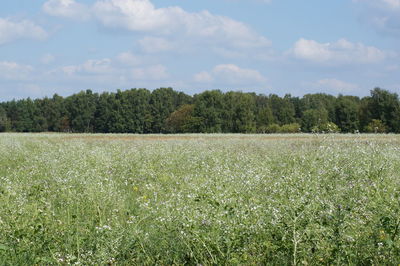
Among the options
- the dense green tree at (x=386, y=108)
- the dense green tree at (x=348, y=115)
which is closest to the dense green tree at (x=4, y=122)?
the dense green tree at (x=348, y=115)

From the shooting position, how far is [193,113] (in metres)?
93.5

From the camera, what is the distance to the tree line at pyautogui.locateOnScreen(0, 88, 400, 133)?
267 feet

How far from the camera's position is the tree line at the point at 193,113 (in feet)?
267

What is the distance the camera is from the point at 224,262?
5539mm

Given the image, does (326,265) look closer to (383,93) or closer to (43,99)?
(383,93)

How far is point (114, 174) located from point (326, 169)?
5817mm

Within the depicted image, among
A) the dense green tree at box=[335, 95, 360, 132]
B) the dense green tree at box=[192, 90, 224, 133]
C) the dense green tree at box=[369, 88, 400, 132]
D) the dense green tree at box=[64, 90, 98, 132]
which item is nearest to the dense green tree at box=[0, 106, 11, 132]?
the dense green tree at box=[64, 90, 98, 132]

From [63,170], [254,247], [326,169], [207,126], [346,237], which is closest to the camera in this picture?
[346,237]

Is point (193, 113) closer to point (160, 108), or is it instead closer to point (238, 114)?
point (238, 114)

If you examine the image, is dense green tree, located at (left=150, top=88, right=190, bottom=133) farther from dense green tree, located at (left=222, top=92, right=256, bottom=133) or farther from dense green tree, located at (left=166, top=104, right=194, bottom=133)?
dense green tree, located at (left=222, top=92, right=256, bottom=133)

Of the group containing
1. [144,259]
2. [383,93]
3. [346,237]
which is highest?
[383,93]

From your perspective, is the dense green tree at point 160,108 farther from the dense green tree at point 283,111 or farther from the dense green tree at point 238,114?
the dense green tree at point 283,111

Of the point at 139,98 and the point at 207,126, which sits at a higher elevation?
the point at 139,98

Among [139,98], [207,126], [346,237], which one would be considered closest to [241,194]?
[346,237]
